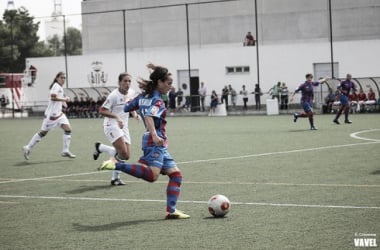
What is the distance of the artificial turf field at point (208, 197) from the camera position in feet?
25.1

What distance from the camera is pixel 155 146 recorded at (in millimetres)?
9023

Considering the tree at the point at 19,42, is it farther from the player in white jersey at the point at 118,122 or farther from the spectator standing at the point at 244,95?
A: the player in white jersey at the point at 118,122

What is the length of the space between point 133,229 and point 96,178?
5.53 m

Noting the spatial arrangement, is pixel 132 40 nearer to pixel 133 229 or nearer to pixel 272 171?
pixel 272 171

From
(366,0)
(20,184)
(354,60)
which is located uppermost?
(366,0)

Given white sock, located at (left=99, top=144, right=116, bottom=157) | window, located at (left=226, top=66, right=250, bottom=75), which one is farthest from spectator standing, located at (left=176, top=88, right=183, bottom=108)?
white sock, located at (left=99, top=144, right=116, bottom=157)

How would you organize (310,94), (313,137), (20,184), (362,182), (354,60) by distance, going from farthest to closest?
1. (354,60)
2. (310,94)
3. (313,137)
4. (20,184)
5. (362,182)

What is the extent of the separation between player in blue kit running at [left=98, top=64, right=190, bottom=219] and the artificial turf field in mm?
394

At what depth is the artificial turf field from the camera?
7.64 meters

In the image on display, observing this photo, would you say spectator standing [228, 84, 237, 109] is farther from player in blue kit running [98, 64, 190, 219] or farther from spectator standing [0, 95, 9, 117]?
player in blue kit running [98, 64, 190, 219]

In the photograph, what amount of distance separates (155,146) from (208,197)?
197cm

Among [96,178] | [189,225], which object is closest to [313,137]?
[96,178]

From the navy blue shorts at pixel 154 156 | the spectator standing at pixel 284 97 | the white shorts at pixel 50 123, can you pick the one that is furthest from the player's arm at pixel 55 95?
the spectator standing at pixel 284 97

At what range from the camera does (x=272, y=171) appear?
1362cm
